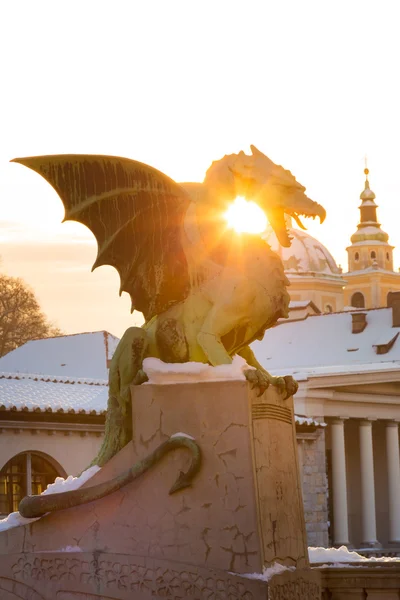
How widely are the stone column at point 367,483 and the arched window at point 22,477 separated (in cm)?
1888

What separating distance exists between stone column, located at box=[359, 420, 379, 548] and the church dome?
57675 mm

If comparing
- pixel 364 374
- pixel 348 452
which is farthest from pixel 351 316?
pixel 364 374

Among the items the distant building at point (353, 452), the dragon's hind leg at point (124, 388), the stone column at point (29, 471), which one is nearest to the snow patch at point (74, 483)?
the dragon's hind leg at point (124, 388)

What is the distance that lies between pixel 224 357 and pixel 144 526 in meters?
1.75

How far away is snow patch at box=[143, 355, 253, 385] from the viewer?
1456 centimetres

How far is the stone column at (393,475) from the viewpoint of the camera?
53.3 meters

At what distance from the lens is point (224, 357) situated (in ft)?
49.0

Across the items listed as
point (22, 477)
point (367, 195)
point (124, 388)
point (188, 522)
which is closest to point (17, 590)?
point (188, 522)

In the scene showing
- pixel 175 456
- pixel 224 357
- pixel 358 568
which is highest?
pixel 224 357

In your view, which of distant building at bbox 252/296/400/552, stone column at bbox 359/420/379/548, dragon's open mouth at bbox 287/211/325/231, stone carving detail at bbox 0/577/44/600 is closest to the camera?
stone carving detail at bbox 0/577/44/600

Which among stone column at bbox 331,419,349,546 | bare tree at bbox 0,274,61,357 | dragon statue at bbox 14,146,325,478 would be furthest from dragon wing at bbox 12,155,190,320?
bare tree at bbox 0,274,61,357

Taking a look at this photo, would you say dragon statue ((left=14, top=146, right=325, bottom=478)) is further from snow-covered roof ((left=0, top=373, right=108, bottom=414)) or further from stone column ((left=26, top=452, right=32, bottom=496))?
stone column ((left=26, top=452, right=32, bottom=496))

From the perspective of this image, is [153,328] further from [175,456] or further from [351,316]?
[351,316]

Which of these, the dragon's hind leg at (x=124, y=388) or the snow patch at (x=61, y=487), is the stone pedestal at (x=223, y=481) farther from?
the snow patch at (x=61, y=487)
